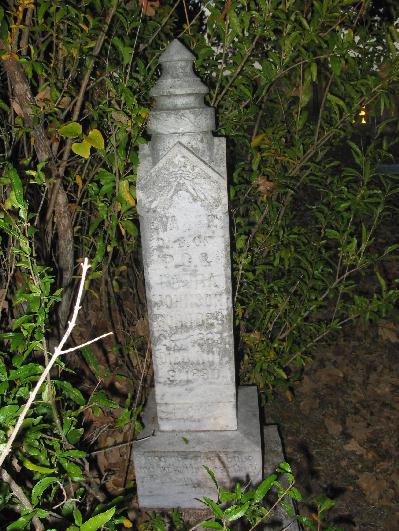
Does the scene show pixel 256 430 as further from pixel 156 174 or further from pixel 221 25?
pixel 221 25

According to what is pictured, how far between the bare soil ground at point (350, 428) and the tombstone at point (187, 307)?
816 mm

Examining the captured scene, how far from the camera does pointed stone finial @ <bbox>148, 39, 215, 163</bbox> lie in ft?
6.69

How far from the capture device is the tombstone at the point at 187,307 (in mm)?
2070

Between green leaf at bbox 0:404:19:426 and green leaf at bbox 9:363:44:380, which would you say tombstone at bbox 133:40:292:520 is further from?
green leaf at bbox 0:404:19:426

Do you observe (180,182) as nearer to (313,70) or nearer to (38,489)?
(313,70)

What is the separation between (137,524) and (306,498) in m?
1.09

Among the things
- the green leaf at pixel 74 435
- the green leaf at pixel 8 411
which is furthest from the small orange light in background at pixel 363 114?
the green leaf at pixel 8 411

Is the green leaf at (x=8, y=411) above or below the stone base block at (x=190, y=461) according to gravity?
above

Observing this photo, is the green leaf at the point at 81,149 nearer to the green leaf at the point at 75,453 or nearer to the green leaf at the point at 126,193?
the green leaf at the point at 126,193

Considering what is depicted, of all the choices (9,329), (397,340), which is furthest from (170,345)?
(397,340)

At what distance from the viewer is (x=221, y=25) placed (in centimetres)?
237

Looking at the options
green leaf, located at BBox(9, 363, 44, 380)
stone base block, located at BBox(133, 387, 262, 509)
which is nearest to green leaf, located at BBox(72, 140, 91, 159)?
green leaf, located at BBox(9, 363, 44, 380)

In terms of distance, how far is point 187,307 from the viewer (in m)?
2.36

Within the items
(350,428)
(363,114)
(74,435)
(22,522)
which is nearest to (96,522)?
(22,522)
